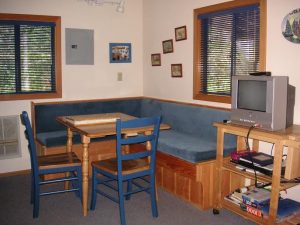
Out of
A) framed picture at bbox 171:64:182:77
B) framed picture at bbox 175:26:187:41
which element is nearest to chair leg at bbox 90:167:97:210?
framed picture at bbox 171:64:182:77

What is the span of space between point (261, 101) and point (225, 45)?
1195mm

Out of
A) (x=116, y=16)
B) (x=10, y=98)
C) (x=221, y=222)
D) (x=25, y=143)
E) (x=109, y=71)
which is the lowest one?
(x=221, y=222)

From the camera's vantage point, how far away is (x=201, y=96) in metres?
4.00

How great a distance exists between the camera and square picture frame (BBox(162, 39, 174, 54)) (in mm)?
4414

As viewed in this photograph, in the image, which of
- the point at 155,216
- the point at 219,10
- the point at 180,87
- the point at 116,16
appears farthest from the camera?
the point at 116,16

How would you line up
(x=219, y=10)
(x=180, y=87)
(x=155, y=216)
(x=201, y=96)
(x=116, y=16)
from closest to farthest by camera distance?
1. (x=155, y=216)
2. (x=219, y=10)
3. (x=201, y=96)
4. (x=180, y=87)
5. (x=116, y=16)

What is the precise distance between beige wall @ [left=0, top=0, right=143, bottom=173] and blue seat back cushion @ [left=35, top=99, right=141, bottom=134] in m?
0.17

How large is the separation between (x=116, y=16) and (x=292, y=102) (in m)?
2.87

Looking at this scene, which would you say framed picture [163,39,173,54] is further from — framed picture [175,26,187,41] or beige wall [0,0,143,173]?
beige wall [0,0,143,173]

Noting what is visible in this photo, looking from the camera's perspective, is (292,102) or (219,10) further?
(219,10)

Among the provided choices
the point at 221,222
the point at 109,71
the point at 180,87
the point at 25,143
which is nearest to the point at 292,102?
the point at 221,222

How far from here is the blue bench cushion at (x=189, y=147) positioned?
3176 millimetres

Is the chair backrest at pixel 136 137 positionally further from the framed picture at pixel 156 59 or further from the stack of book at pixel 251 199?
the framed picture at pixel 156 59

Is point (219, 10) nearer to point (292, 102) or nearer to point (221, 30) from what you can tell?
point (221, 30)
